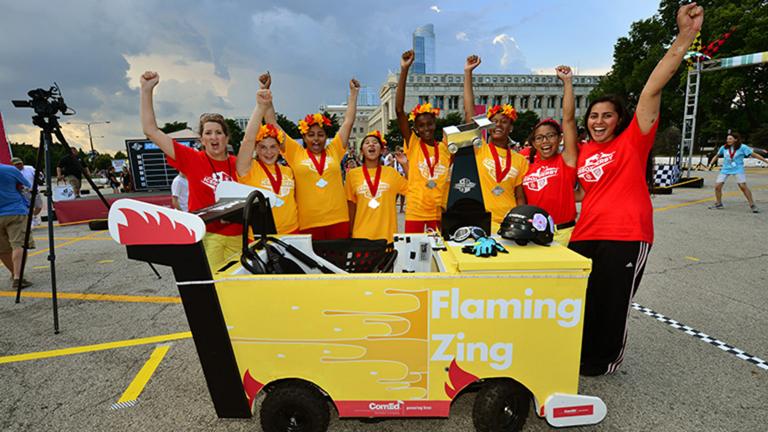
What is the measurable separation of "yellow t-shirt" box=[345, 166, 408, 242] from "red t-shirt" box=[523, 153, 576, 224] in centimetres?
137

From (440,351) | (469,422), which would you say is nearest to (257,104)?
(440,351)

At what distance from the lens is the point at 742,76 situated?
82.0 feet

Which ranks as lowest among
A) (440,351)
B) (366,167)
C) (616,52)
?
(440,351)

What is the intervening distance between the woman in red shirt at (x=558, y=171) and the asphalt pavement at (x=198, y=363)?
126 centimetres

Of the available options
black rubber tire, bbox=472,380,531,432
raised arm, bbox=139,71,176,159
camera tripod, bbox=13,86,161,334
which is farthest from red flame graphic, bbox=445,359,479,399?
camera tripod, bbox=13,86,161,334

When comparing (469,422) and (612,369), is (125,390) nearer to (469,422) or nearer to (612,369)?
(469,422)

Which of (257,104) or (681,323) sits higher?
(257,104)

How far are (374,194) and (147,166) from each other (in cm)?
1193

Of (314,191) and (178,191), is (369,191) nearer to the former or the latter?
(314,191)

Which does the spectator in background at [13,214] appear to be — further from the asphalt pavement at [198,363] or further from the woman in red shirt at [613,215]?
the woman in red shirt at [613,215]

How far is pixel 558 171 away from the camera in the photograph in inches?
112

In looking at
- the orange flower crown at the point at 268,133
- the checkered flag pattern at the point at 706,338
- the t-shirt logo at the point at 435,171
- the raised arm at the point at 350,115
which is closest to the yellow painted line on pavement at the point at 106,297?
the orange flower crown at the point at 268,133

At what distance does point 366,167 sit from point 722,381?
339 centimetres

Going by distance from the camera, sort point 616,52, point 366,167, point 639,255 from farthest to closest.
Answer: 1. point 616,52
2. point 366,167
3. point 639,255
